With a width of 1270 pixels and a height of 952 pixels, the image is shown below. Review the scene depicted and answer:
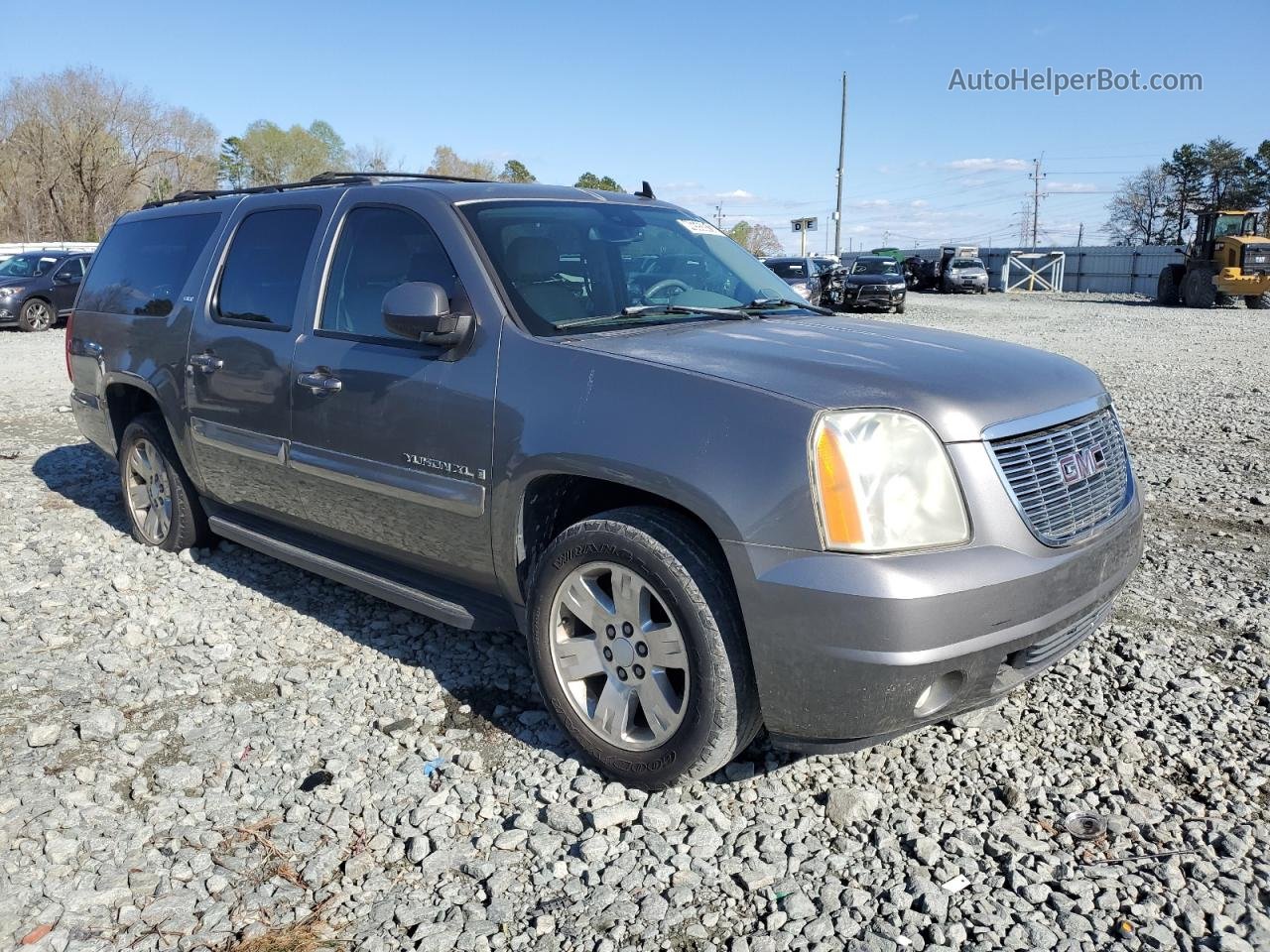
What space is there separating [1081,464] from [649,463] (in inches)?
52.3

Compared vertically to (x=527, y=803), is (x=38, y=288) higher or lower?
higher

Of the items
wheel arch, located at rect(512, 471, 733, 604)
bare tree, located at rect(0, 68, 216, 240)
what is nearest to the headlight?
wheel arch, located at rect(512, 471, 733, 604)

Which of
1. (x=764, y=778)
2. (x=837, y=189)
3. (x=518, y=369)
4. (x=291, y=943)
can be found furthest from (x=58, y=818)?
(x=837, y=189)

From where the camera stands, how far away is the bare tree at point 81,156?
55000 millimetres

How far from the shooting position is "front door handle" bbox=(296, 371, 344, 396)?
3.88 meters

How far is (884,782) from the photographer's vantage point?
10.3ft

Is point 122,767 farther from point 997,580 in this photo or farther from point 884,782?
point 997,580

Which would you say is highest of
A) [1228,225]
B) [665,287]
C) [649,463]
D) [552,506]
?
[1228,225]

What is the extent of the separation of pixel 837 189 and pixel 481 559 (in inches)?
2055

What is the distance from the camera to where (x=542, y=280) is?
3.62 m

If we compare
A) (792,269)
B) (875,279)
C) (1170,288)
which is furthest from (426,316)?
(1170,288)

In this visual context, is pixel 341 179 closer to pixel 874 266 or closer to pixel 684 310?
pixel 684 310

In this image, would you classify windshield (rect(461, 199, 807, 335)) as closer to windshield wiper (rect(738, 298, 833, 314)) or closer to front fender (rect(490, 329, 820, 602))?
windshield wiper (rect(738, 298, 833, 314))

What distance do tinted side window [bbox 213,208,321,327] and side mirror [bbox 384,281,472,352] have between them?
40.4 inches
